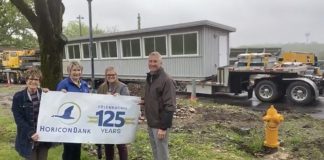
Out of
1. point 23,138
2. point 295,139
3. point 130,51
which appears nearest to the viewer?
point 23,138

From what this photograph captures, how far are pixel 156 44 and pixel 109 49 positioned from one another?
13.2ft

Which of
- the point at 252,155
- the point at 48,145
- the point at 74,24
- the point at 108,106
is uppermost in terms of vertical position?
the point at 74,24

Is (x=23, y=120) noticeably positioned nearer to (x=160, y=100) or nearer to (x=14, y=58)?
(x=160, y=100)

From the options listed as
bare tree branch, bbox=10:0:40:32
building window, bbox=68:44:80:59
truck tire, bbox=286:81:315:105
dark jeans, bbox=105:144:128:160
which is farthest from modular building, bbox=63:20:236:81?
dark jeans, bbox=105:144:128:160

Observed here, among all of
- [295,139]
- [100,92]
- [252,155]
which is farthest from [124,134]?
[295,139]

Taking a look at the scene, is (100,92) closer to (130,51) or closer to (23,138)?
(23,138)

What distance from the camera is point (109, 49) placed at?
940 inches

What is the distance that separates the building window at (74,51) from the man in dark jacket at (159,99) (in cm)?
2198

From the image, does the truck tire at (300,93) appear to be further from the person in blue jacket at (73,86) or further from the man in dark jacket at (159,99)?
A: the person in blue jacket at (73,86)

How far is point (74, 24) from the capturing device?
83625mm

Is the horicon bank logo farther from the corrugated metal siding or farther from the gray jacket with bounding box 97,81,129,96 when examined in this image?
the corrugated metal siding

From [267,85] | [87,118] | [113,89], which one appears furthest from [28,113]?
[267,85]

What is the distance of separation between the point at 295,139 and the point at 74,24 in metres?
79.4

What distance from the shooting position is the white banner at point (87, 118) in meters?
5.23
